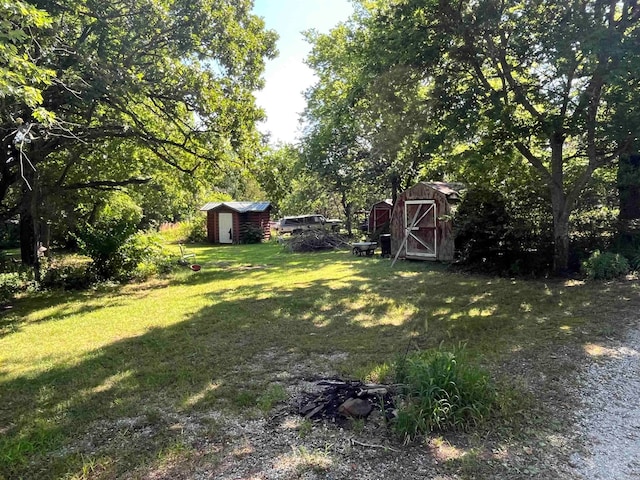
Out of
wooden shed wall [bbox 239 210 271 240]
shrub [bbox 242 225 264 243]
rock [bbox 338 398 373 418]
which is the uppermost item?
wooden shed wall [bbox 239 210 271 240]

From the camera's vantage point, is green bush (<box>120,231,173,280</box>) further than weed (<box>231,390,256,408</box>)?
Yes

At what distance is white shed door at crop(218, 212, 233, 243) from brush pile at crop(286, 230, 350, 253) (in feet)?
21.2

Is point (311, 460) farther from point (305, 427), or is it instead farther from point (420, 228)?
point (420, 228)

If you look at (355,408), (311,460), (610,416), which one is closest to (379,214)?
(610,416)

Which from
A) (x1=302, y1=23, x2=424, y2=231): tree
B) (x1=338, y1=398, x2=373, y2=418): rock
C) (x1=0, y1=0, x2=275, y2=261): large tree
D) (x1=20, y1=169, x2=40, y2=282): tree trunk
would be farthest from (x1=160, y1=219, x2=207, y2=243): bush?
(x1=338, y1=398, x2=373, y2=418): rock

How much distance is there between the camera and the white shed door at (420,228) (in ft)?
42.7

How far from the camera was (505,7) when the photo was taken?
25.7 ft

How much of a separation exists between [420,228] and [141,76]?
31.3 ft

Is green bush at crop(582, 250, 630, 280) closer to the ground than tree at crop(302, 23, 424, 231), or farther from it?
closer to the ground

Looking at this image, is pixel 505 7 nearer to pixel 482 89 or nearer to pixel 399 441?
pixel 482 89

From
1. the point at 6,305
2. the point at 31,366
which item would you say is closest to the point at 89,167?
the point at 6,305

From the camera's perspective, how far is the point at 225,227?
25172mm

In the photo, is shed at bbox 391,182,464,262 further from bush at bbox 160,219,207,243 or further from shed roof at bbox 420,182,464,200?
bush at bbox 160,219,207,243

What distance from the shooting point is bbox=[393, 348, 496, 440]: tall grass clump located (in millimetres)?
2973
